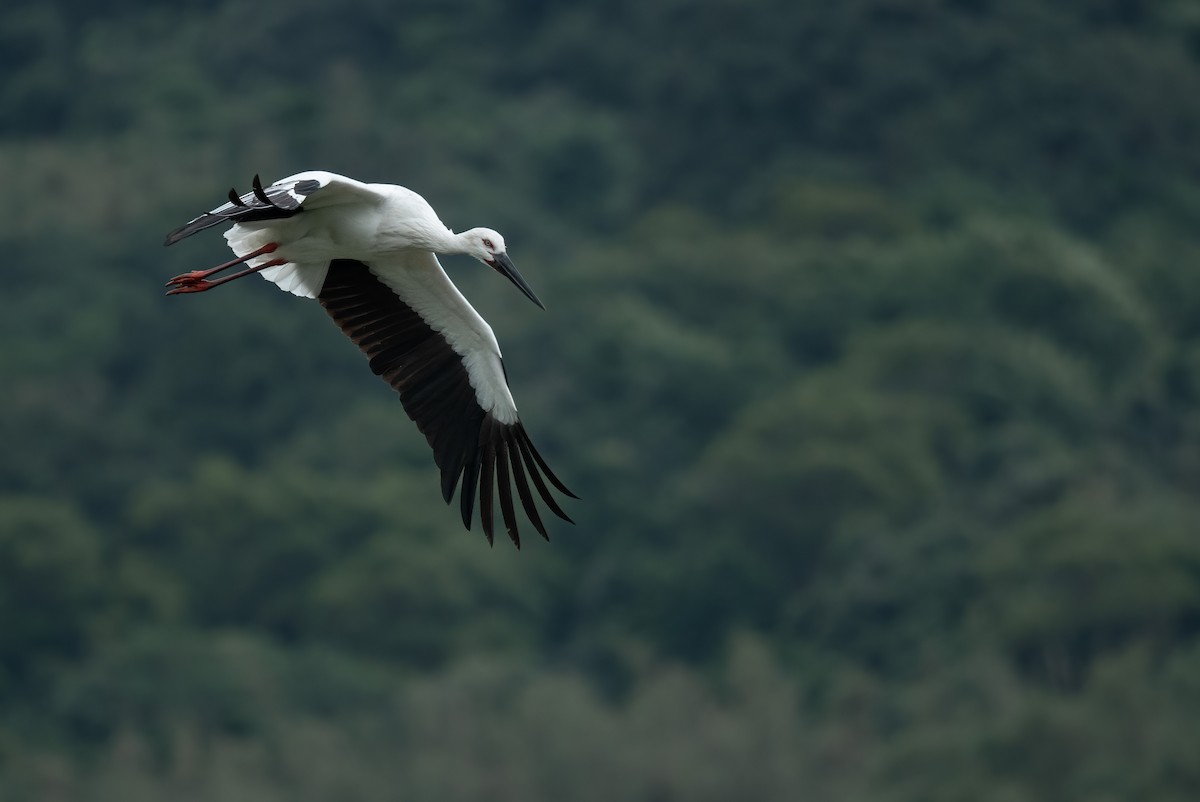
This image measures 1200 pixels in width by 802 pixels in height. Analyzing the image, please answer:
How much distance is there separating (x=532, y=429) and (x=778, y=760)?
34.0 feet

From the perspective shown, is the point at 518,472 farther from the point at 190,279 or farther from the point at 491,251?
the point at 190,279

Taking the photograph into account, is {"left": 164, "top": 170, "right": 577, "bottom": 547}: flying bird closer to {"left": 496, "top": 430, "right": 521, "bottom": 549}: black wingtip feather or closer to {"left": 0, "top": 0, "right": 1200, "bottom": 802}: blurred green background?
{"left": 496, "top": 430, "right": 521, "bottom": 549}: black wingtip feather

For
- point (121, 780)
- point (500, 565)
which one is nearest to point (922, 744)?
point (500, 565)

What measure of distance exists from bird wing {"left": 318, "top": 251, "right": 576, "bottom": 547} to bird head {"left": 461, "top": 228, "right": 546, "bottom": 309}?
28cm

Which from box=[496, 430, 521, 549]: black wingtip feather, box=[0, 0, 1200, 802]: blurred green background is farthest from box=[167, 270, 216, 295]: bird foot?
box=[0, 0, 1200, 802]: blurred green background

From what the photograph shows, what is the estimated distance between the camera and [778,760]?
45.5 meters

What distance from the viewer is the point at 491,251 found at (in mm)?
14609

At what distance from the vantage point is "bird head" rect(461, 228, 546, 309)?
47.3 feet

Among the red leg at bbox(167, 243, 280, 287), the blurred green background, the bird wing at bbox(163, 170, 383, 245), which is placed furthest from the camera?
the blurred green background

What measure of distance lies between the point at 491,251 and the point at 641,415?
1672 inches

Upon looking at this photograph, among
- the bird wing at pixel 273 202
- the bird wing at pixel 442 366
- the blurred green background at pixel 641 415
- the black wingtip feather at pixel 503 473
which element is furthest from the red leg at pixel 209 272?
the blurred green background at pixel 641 415

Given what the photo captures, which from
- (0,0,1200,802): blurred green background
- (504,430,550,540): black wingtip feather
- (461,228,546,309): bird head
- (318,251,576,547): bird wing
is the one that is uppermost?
(0,0,1200,802): blurred green background

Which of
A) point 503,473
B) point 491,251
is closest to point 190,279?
point 491,251

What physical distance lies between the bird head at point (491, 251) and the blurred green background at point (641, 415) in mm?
29080
